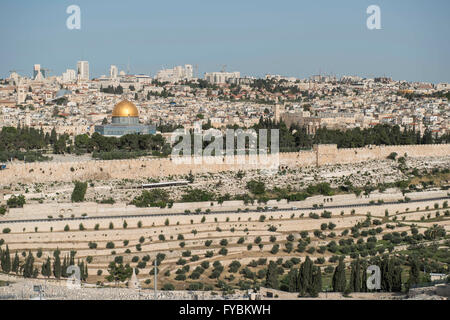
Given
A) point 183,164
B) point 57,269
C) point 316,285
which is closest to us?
point 316,285

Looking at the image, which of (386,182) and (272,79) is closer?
(386,182)

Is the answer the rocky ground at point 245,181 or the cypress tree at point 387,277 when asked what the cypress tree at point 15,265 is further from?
the cypress tree at point 387,277

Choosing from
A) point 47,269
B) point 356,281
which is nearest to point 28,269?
point 47,269

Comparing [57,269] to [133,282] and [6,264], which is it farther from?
[133,282]

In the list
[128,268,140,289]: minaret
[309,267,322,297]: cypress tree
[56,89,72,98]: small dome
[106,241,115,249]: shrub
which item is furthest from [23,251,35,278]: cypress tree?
[56,89,72,98]: small dome

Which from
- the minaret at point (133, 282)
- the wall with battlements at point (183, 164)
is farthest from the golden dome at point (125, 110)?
the minaret at point (133, 282)

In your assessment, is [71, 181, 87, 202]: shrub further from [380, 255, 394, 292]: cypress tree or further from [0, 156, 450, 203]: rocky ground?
[380, 255, 394, 292]: cypress tree
